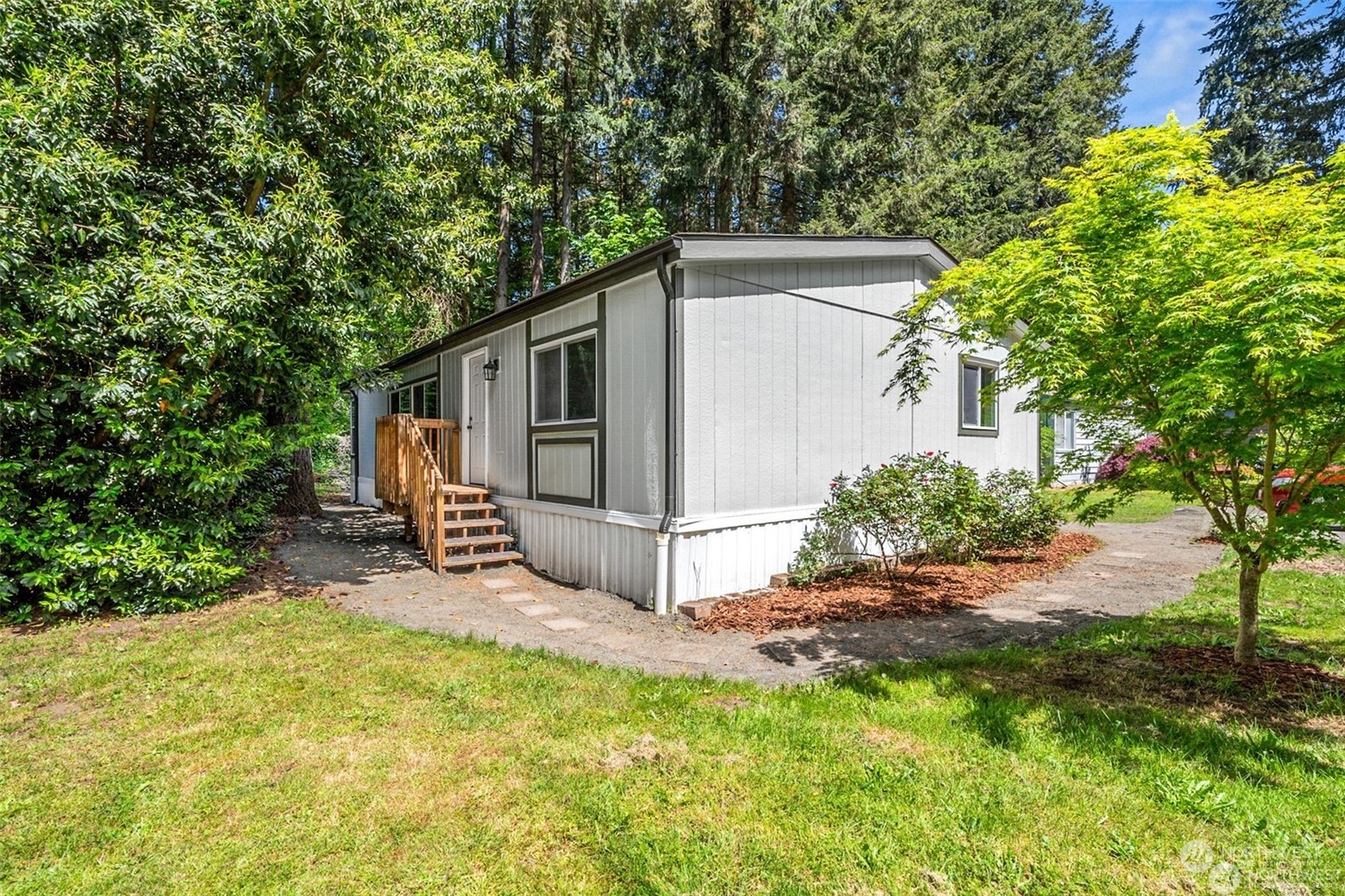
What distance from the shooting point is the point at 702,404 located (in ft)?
19.5

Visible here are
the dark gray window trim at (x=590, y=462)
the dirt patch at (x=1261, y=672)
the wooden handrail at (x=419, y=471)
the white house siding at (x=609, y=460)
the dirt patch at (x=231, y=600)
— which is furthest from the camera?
the wooden handrail at (x=419, y=471)

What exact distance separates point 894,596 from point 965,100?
20.3 meters

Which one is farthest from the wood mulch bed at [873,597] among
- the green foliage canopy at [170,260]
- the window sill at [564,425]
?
the green foliage canopy at [170,260]

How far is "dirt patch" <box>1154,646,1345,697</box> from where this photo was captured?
3615 millimetres

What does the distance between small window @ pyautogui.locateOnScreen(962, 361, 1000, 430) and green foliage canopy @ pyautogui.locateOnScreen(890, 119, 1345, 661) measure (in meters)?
5.13

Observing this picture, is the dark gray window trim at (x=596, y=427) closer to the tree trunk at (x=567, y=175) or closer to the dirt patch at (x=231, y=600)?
the dirt patch at (x=231, y=600)

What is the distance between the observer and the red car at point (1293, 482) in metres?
3.48

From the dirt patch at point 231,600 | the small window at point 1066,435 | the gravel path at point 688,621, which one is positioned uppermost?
the small window at point 1066,435

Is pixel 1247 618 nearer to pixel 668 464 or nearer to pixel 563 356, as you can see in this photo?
pixel 668 464

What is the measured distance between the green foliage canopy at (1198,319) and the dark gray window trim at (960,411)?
4.67 meters

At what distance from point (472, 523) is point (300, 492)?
20.0 ft

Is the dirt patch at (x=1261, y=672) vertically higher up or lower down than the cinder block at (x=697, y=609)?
higher up

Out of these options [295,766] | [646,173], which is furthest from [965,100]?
[295,766]

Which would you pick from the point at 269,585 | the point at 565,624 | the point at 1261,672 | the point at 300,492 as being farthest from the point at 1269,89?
the point at 269,585
